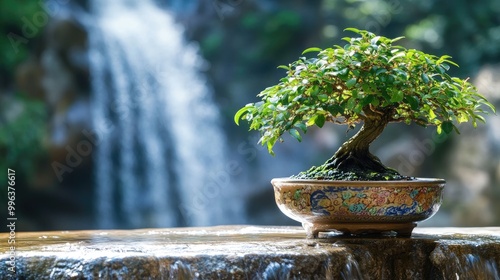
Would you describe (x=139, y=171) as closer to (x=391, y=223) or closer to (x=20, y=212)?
(x=20, y=212)

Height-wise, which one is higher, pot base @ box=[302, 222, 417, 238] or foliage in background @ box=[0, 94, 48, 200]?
foliage in background @ box=[0, 94, 48, 200]

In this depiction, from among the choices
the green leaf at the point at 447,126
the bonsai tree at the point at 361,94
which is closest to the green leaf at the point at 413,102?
the bonsai tree at the point at 361,94

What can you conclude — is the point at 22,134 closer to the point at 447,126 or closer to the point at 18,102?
the point at 18,102

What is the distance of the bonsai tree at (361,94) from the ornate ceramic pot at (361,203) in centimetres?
16

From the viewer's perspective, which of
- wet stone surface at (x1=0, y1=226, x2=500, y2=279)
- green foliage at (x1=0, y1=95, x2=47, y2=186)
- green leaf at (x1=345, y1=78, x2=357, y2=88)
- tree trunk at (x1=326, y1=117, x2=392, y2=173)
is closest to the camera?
wet stone surface at (x1=0, y1=226, x2=500, y2=279)

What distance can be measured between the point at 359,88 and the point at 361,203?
18.8 inches

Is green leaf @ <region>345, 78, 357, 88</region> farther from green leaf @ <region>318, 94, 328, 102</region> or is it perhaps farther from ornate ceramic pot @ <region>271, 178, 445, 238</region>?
ornate ceramic pot @ <region>271, 178, 445, 238</region>

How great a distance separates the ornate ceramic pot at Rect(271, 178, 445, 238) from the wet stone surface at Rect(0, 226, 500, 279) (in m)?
0.07

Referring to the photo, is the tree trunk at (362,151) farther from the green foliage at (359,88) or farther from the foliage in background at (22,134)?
the foliage in background at (22,134)

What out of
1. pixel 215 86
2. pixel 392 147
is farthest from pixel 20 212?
pixel 392 147

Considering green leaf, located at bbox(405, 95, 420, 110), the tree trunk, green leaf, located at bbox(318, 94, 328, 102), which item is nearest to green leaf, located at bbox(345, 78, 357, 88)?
green leaf, located at bbox(318, 94, 328, 102)

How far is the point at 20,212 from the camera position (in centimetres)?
1049

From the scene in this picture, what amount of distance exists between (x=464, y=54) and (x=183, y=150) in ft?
14.1

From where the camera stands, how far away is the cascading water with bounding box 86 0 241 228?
10.9 m
